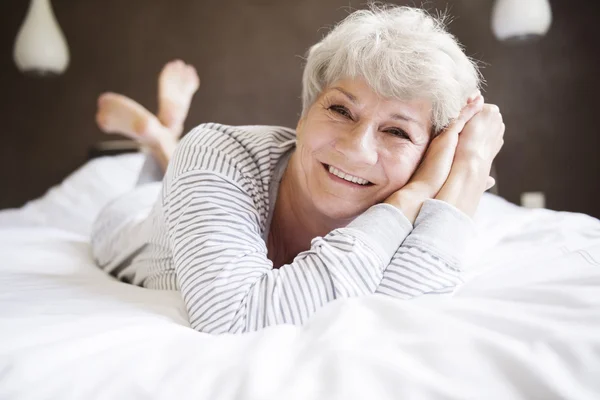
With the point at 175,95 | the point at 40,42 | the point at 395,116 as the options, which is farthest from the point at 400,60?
the point at 40,42

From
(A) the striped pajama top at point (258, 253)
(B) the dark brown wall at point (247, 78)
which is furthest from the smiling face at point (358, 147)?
(B) the dark brown wall at point (247, 78)

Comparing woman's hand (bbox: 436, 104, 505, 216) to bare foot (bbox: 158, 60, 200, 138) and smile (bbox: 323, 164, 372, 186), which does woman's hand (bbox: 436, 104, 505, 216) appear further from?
bare foot (bbox: 158, 60, 200, 138)

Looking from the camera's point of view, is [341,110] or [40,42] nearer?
[341,110]

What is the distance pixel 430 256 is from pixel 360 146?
23 centimetres

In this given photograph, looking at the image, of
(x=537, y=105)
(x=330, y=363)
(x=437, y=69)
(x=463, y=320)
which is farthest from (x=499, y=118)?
(x=537, y=105)

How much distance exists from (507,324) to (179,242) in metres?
0.49

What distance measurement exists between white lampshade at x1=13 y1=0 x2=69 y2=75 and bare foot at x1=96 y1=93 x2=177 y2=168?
92 cm

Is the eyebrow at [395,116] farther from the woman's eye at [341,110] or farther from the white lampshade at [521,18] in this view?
the white lampshade at [521,18]

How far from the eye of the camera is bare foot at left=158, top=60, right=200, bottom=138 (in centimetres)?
211

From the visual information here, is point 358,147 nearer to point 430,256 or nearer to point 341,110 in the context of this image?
point 341,110

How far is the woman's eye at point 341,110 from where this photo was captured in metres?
0.98

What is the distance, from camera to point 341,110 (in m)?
0.99

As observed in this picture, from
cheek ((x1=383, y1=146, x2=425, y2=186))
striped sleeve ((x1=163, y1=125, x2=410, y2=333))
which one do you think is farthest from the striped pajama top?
cheek ((x1=383, y1=146, x2=425, y2=186))

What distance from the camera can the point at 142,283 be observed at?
118 cm
